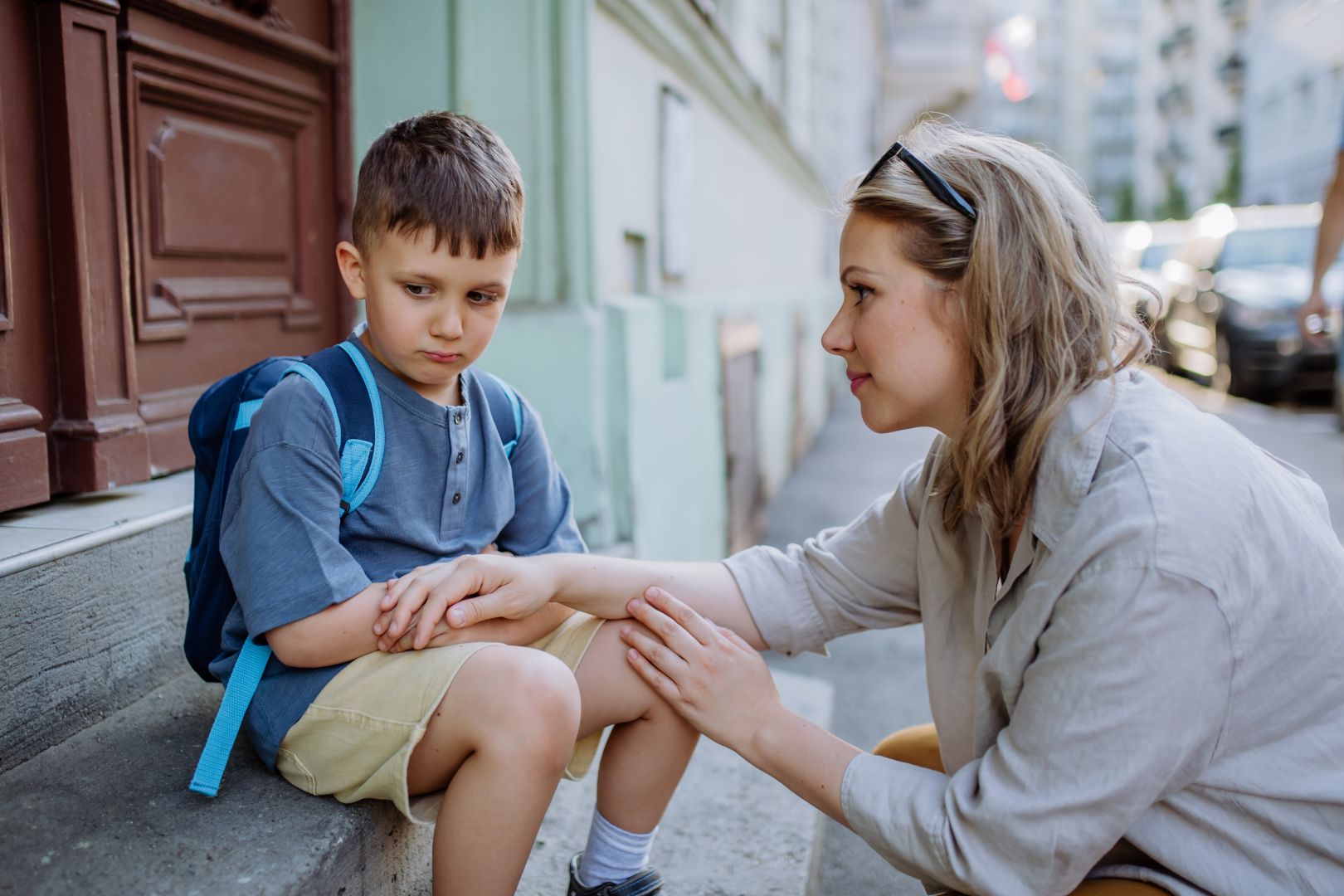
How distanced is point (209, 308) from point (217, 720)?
1.27m

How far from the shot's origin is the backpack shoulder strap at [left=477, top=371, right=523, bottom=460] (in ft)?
6.08

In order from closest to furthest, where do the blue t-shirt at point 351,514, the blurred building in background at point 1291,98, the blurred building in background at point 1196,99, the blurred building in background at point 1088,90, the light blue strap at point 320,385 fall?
the blue t-shirt at point 351,514, the light blue strap at point 320,385, the blurred building in background at point 1291,98, the blurred building in background at point 1196,99, the blurred building in background at point 1088,90

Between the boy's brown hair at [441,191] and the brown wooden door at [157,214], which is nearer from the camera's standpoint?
the boy's brown hair at [441,191]

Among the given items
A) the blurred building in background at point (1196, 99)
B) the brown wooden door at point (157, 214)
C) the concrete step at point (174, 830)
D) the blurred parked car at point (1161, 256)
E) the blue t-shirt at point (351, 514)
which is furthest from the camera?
the blurred building in background at point (1196, 99)

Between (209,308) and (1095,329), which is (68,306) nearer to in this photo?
(209,308)

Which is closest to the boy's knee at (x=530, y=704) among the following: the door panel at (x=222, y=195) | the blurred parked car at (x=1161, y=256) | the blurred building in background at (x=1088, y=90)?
the door panel at (x=222, y=195)

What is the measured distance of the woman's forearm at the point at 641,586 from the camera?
5.72 ft

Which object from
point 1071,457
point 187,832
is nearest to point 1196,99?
point 1071,457

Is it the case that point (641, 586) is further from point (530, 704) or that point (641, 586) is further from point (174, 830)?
point (174, 830)

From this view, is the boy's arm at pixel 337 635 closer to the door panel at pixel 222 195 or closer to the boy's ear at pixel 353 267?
the boy's ear at pixel 353 267

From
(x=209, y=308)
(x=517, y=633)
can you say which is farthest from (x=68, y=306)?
(x=517, y=633)

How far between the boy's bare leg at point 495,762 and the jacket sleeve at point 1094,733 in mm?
536

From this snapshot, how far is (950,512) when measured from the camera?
1.69 m

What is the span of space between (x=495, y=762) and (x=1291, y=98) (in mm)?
30973
